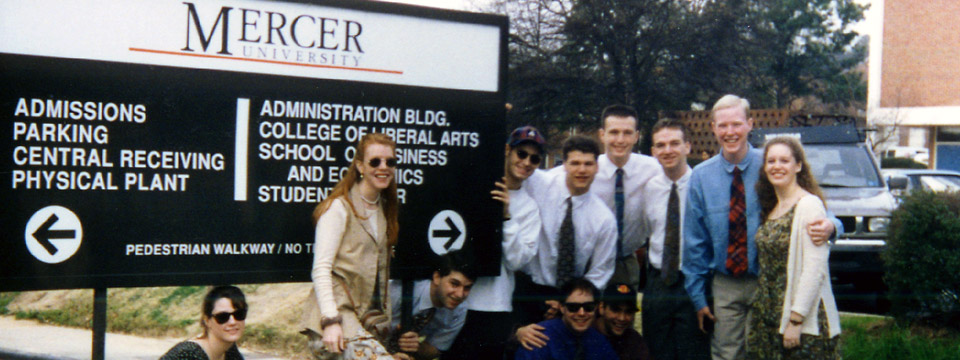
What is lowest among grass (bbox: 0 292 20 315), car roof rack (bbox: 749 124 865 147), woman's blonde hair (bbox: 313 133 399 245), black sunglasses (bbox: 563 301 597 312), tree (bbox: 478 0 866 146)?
grass (bbox: 0 292 20 315)

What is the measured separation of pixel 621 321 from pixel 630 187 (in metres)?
0.77

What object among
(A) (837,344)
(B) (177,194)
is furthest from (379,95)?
(A) (837,344)

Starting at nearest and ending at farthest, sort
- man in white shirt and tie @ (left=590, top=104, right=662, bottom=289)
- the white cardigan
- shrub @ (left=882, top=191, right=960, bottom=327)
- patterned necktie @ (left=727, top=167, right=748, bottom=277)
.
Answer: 1. the white cardigan
2. patterned necktie @ (left=727, top=167, right=748, bottom=277)
3. man in white shirt and tie @ (left=590, top=104, right=662, bottom=289)
4. shrub @ (left=882, top=191, right=960, bottom=327)

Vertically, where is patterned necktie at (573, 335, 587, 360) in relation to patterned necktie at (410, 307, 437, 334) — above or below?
below

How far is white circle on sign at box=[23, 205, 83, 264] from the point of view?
4.36 meters

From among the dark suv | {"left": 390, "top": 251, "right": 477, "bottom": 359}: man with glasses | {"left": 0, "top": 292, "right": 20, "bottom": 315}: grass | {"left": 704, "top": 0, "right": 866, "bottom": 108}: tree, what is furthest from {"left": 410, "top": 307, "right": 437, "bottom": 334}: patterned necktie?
{"left": 704, "top": 0, "right": 866, "bottom": 108}: tree

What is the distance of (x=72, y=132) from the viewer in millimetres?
4391

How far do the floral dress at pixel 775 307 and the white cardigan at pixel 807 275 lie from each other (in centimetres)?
4

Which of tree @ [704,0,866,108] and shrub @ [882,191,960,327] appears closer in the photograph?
shrub @ [882,191,960,327]

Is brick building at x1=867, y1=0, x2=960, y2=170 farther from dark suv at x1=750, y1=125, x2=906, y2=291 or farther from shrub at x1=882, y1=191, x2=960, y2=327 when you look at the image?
shrub at x1=882, y1=191, x2=960, y2=327

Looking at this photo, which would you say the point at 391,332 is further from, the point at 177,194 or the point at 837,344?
the point at 837,344

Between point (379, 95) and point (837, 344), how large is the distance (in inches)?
99.2

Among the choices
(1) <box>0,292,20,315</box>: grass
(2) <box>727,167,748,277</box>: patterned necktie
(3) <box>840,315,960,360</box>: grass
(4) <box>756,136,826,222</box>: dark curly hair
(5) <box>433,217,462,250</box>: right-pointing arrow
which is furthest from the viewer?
(1) <box>0,292,20,315</box>: grass

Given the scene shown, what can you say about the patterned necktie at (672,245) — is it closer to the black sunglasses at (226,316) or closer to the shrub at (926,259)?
the black sunglasses at (226,316)
